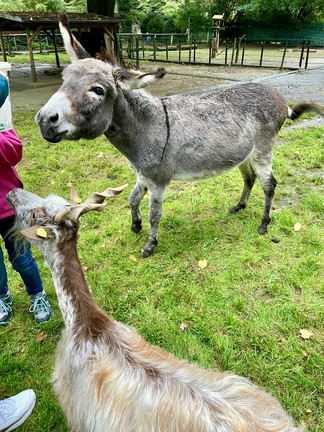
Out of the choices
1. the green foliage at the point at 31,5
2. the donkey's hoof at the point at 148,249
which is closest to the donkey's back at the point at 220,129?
the donkey's hoof at the point at 148,249

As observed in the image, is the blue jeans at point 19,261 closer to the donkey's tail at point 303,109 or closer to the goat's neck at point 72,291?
the goat's neck at point 72,291

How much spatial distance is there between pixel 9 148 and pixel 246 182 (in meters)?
2.87

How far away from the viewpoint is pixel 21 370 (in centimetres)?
257

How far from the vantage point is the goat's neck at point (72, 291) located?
179 centimetres

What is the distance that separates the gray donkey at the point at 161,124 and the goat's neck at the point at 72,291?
1.09 metres

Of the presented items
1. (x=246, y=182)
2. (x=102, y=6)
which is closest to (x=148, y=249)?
(x=246, y=182)

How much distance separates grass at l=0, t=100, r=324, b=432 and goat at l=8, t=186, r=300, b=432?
0.78m

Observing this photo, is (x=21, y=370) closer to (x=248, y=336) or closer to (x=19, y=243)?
(x=19, y=243)

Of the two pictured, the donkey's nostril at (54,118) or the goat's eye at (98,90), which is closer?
the donkey's nostril at (54,118)

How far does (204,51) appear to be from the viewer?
23.5 m

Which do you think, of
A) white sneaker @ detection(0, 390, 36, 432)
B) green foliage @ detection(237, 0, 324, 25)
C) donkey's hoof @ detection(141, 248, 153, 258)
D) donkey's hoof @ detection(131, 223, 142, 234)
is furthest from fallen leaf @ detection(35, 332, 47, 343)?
green foliage @ detection(237, 0, 324, 25)

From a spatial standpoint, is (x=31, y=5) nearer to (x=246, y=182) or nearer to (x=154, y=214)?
(x=246, y=182)

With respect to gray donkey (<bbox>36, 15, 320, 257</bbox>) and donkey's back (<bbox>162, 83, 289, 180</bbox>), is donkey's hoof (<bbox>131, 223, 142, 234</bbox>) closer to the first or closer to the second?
gray donkey (<bbox>36, 15, 320, 257</bbox>)

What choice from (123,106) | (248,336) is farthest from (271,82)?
(248,336)
